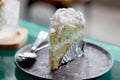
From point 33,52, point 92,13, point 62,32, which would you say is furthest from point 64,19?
point 92,13

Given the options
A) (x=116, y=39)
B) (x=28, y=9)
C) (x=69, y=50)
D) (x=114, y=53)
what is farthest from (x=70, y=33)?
(x=28, y=9)

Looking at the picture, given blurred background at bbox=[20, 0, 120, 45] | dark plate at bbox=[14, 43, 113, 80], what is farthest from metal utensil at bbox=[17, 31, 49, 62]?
blurred background at bbox=[20, 0, 120, 45]

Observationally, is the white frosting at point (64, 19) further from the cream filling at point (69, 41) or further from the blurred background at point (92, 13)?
the blurred background at point (92, 13)

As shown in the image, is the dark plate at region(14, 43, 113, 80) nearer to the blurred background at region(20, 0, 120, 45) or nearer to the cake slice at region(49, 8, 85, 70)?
the cake slice at region(49, 8, 85, 70)

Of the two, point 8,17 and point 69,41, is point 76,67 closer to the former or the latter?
point 69,41

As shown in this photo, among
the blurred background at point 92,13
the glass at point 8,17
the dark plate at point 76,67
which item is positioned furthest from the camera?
the blurred background at point 92,13

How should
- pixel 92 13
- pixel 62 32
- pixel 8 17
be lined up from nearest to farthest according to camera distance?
pixel 62 32
pixel 8 17
pixel 92 13

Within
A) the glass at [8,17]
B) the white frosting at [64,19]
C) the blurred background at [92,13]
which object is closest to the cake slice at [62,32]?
the white frosting at [64,19]

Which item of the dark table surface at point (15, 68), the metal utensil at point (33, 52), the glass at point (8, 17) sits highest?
the glass at point (8, 17)
